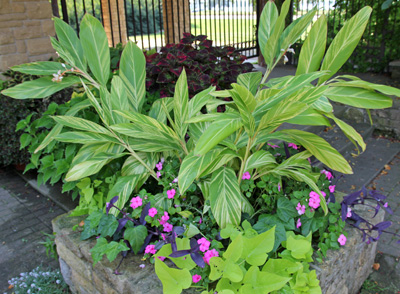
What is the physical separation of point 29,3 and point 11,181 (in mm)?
2151

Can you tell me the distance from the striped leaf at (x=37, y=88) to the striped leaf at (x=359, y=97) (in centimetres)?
153

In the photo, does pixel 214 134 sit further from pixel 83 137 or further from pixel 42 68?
pixel 42 68

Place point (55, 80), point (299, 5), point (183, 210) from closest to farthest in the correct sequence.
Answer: point (183, 210) → point (55, 80) → point (299, 5)

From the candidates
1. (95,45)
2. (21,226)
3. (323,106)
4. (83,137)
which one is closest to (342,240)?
(323,106)

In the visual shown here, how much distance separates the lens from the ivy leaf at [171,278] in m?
1.40

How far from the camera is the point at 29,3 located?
4379 mm

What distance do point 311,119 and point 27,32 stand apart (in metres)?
3.98

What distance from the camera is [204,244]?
1.65 metres

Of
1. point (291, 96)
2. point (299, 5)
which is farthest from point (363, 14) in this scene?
point (299, 5)

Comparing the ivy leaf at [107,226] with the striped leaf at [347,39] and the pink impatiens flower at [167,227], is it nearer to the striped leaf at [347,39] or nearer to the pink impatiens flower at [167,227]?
the pink impatiens flower at [167,227]

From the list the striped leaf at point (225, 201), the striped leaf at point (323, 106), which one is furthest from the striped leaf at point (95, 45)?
the striped leaf at point (323, 106)

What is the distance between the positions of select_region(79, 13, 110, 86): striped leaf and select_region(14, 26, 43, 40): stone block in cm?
272

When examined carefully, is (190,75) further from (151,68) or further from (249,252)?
(249,252)

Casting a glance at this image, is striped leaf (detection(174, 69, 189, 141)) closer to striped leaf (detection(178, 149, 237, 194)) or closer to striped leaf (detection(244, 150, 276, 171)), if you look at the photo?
striped leaf (detection(178, 149, 237, 194))
